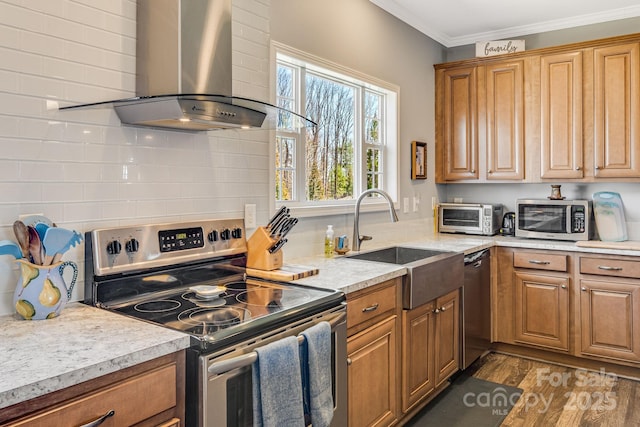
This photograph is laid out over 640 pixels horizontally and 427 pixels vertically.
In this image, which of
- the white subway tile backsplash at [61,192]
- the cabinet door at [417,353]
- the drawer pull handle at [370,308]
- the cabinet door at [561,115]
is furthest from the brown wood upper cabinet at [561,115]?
the white subway tile backsplash at [61,192]

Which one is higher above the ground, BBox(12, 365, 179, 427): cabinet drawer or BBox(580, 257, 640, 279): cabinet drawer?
BBox(580, 257, 640, 279): cabinet drawer

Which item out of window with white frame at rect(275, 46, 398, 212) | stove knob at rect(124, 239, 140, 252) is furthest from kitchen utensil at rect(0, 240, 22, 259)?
window with white frame at rect(275, 46, 398, 212)

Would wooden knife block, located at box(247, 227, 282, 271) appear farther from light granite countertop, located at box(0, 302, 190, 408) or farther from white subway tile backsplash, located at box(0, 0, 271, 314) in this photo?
light granite countertop, located at box(0, 302, 190, 408)

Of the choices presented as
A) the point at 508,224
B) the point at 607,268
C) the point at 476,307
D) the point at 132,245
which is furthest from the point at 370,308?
the point at 508,224

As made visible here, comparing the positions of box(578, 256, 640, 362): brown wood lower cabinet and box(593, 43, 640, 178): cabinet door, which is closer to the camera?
box(578, 256, 640, 362): brown wood lower cabinet

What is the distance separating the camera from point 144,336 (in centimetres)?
131

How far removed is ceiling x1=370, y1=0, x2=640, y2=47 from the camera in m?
3.48

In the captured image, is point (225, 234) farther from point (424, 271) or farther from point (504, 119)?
point (504, 119)

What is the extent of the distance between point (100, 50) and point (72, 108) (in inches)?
10.3

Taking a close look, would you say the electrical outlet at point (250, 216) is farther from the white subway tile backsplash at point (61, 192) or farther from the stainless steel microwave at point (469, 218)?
the stainless steel microwave at point (469, 218)

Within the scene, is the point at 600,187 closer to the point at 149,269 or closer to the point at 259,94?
the point at 259,94

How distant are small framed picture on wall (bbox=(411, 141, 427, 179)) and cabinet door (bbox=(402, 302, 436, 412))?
1.50m

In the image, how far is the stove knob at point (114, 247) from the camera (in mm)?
1710

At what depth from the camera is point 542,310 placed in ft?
11.6
